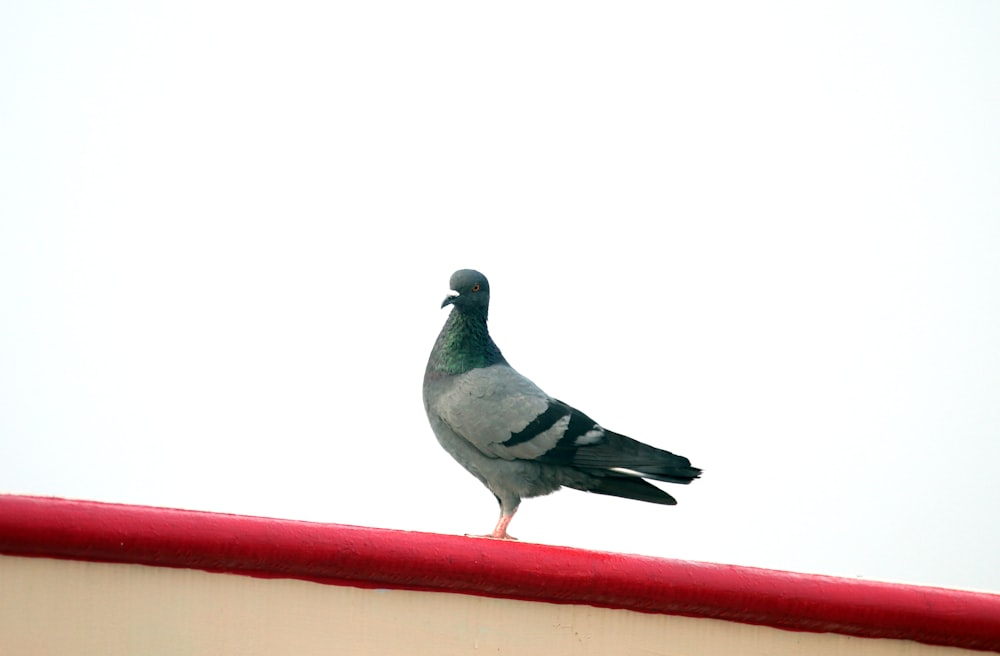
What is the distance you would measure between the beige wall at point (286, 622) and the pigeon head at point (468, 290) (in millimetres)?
2623

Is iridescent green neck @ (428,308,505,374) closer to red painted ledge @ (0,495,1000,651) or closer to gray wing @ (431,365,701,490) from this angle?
gray wing @ (431,365,701,490)

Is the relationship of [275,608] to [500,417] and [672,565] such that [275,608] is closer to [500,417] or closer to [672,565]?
[672,565]

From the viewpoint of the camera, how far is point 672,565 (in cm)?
376

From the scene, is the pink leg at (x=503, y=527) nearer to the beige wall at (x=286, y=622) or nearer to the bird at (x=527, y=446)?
the bird at (x=527, y=446)

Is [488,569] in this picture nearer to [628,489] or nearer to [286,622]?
[286,622]

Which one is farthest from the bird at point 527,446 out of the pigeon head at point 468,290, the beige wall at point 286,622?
the beige wall at point 286,622

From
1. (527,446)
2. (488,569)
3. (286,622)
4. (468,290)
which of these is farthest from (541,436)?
(286,622)

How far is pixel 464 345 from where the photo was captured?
5.94 meters

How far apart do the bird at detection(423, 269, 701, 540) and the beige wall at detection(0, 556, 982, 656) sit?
5.43 feet

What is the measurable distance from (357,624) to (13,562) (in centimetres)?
97

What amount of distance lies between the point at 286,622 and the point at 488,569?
621mm

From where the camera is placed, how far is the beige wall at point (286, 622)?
304cm

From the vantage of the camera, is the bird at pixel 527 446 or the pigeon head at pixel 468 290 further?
the pigeon head at pixel 468 290

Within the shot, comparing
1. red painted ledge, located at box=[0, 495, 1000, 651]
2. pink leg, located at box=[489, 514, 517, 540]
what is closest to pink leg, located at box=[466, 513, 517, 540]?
pink leg, located at box=[489, 514, 517, 540]
